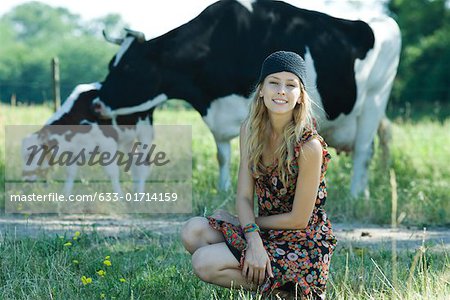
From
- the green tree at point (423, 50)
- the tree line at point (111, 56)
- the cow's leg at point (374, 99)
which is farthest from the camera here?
the green tree at point (423, 50)

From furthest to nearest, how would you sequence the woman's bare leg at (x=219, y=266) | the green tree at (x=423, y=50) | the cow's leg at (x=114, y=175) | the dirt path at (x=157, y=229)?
the green tree at (x=423, y=50) → the cow's leg at (x=114, y=175) → the dirt path at (x=157, y=229) → the woman's bare leg at (x=219, y=266)

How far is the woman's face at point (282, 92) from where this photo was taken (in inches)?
164

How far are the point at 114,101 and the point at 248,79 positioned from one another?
61.0 inches

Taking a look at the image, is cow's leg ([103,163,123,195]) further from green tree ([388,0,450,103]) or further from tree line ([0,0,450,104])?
green tree ([388,0,450,103])

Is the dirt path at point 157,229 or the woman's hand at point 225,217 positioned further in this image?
the dirt path at point 157,229

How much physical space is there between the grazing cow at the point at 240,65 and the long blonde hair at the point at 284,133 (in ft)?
11.8

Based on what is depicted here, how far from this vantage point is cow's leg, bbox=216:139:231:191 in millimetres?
8477

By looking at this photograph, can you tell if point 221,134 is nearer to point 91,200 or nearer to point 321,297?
point 91,200

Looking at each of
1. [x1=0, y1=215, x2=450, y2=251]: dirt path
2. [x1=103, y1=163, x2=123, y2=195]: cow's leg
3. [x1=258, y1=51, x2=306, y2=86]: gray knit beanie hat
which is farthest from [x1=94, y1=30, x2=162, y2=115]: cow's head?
[x1=258, y1=51, x2=306, y2=86]: gray knit beanie hat

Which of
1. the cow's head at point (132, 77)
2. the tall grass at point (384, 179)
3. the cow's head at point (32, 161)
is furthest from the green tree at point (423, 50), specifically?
the cow's head at point (32, 161)

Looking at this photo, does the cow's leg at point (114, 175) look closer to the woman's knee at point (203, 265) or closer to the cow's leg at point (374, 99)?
the cow's leg at point (374, 99)

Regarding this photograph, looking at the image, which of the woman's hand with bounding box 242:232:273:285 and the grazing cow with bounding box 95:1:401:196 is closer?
the woman's hand with bounding box 242:232:273:285

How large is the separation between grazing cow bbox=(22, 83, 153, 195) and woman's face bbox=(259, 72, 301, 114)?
435cm

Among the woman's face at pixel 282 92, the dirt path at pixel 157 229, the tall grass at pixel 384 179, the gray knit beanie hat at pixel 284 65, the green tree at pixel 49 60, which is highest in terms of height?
the green tree at pixel 49 60
